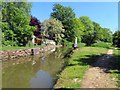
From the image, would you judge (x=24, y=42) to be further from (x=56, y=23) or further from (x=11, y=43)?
(x=56, y=23)

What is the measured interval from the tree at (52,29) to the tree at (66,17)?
639cm

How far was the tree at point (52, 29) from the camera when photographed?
6288cm

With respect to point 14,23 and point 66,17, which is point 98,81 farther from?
point 66,17

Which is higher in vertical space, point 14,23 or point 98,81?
point 14,23

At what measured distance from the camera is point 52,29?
210 feet

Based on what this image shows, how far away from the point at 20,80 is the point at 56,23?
4723 cm

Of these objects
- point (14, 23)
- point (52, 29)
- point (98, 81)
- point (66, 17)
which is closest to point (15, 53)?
point (14, 23)

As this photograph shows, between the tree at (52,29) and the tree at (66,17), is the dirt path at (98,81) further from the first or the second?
the tree at (66,17)

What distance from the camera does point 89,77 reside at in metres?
14.2

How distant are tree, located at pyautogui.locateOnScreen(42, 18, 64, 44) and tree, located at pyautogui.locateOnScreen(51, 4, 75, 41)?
21.0 ft

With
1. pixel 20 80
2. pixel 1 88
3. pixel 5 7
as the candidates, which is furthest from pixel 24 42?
pixel 1 88

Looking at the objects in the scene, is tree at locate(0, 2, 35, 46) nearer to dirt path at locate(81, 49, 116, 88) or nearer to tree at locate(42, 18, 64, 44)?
tree at locate(42, 18, 64, 44)

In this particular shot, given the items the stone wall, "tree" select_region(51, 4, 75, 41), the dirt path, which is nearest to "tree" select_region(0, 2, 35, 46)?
the stone wall

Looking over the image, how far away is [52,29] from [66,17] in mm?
9937
